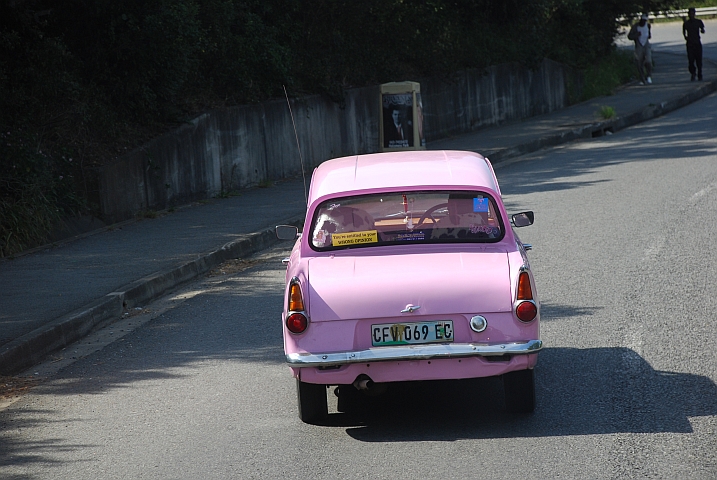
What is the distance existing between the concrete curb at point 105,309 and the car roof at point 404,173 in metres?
2.70

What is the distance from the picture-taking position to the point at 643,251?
34.8 ft

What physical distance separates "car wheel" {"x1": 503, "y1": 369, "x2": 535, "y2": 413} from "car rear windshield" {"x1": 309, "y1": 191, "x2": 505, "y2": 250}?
85 cm

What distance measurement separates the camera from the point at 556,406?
243 inches

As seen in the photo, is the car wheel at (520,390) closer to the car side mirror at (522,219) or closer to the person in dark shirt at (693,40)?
the car side mirror at (522,219)

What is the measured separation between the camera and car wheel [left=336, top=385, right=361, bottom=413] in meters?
6.37

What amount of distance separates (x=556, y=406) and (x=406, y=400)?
94cm

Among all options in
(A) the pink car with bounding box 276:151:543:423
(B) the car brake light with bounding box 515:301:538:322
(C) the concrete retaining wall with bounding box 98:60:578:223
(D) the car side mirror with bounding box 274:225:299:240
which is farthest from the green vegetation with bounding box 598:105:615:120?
(B) the car brake light with bounding box 515:301:538:322

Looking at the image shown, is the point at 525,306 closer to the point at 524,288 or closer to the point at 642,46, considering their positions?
the point at 524,288

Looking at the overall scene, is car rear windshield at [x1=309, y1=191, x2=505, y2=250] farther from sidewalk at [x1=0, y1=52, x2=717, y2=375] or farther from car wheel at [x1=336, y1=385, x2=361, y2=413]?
sidewalk at [x1=0, y1=52, x2=717, y2=375]

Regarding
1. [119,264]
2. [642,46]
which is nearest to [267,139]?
[119,264]

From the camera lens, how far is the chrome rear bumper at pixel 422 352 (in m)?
5.62

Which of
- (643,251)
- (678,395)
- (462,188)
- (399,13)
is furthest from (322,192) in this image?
(399,13)

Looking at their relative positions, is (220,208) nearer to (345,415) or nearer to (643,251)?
(643,251)

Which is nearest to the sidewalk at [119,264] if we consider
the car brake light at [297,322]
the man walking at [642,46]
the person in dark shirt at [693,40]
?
the car brake light at [297,322]
